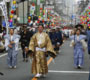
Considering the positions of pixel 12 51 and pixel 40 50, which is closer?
pixel 40 50

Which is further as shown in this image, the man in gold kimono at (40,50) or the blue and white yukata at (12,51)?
the blue and white yukata at (12,51)

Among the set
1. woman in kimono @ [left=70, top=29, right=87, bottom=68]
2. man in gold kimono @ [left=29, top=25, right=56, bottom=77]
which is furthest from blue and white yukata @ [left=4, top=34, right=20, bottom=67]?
man in gold kimono @ [left=29, top=25, right=56, bottom=77]

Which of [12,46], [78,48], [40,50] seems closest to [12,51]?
[12,46]

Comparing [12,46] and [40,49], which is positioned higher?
[40,49]

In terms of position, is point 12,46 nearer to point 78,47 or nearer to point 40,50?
point 78,47

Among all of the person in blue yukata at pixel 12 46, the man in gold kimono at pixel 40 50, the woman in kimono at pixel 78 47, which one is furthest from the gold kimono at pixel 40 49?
the woman in kimono at pixel 78 47

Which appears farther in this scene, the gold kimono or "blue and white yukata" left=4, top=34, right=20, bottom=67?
"blue and white yukata" left=4, top=34, right=20, bottom=67

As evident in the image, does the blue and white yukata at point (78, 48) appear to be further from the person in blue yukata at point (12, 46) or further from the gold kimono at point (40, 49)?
the gold kimono at point (40, 49)

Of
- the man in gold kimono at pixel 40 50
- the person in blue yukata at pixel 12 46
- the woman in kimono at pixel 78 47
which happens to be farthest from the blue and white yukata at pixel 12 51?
the man in gold kimono at pixel 40 50

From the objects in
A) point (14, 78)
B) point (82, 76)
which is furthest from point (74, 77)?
point (14, 78)

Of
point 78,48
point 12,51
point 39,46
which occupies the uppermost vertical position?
point 39,46

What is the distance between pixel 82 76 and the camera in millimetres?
11188

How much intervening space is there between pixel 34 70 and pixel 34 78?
31 centimetres

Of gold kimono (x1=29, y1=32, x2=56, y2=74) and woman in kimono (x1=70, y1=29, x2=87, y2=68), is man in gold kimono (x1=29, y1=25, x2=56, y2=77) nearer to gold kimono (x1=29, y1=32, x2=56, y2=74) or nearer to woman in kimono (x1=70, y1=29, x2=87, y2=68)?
gold kimono (x1=29, y1=32, x2=56, y2=74)
